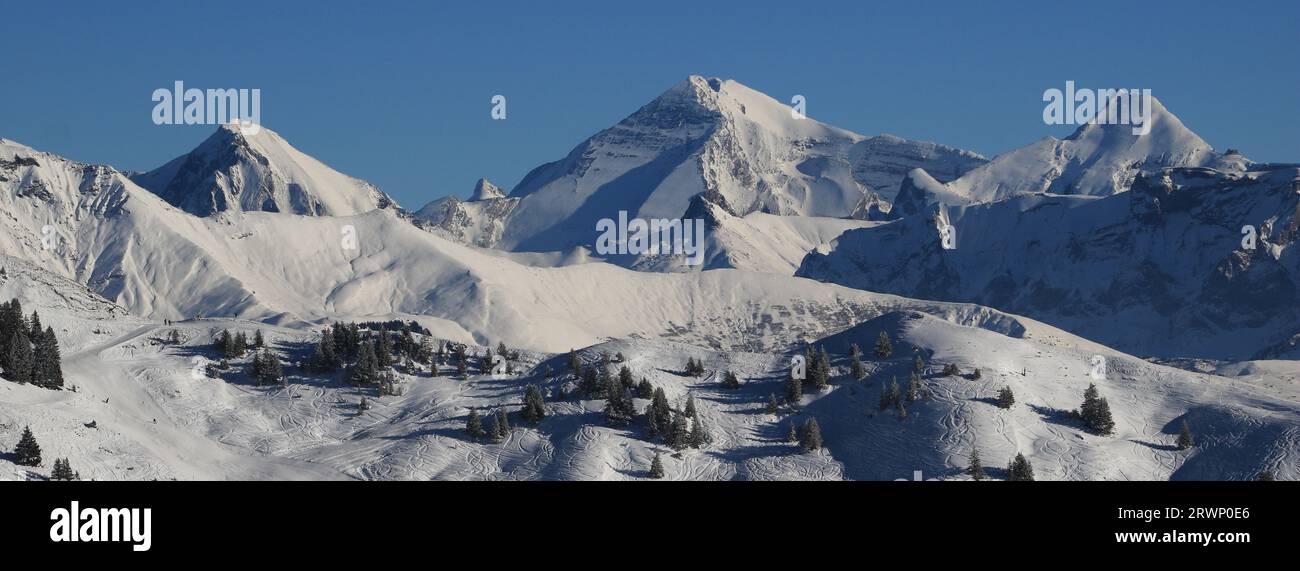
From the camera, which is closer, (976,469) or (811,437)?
(976,469)

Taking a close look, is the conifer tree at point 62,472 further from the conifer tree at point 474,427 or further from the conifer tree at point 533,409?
the conifer tree at point 533,409

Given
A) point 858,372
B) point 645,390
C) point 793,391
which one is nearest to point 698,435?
point 645,390

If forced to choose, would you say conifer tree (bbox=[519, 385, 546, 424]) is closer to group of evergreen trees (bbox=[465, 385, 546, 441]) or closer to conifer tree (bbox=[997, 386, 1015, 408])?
group of evergreen trees (bbox=[465, 385, 546, 441])

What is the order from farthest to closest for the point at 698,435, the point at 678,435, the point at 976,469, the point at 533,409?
the point at 533,409 < the point at 698,435 < the point at 678,435 < the point at 976,469

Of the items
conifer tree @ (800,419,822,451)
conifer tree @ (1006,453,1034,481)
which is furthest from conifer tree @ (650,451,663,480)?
conifer tree @ (1006,453,1034,481)

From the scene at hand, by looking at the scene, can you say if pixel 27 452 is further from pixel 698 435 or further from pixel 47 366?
pixel 698 435
